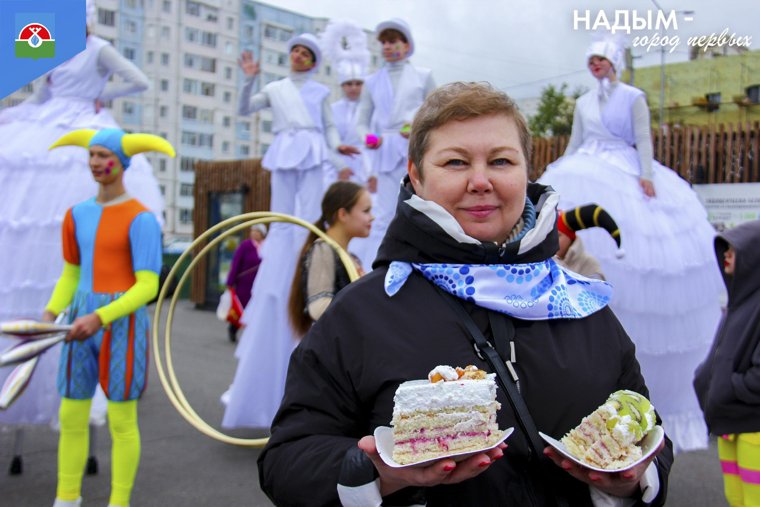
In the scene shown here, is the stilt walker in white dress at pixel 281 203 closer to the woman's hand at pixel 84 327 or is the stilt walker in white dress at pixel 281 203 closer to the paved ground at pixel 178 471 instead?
the paved ground at pixel 178 471

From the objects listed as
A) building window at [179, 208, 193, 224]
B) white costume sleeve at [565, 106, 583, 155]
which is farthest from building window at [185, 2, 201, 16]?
white costume sleeve at [565, 106, 583, 155]

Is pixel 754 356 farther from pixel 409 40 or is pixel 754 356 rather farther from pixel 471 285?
pixel 409 40

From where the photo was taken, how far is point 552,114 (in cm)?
2225

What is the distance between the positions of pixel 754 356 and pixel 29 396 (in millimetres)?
4030

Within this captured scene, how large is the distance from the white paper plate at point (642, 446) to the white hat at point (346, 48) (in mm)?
5540

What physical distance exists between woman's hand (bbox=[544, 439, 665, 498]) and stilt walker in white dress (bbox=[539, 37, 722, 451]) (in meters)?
3.20

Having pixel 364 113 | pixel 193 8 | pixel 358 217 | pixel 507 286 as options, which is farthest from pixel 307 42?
pixel 193 8

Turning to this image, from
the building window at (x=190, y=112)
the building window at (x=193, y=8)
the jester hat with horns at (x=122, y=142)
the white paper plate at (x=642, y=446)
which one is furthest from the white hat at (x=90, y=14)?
the building window at (x=193, y=8)

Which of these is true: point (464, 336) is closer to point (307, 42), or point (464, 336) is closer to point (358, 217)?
point (358, 217)

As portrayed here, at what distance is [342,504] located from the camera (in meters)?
1.42

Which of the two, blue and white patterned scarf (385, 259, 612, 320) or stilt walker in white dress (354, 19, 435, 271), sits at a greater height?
stilt walker in white dress (354, 19, 435, 271)

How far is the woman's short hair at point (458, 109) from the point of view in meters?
1.62

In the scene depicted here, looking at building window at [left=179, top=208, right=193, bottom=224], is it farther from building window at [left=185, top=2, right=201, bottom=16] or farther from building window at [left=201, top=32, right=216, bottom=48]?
building window at [left=185, top=2, right=201, bottom=16]

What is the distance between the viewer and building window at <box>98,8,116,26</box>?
185ft
